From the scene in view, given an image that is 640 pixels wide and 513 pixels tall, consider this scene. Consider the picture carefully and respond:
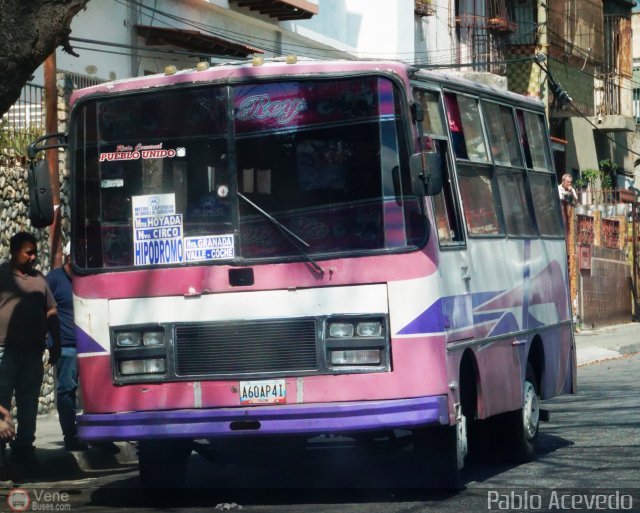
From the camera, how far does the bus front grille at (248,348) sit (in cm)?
923

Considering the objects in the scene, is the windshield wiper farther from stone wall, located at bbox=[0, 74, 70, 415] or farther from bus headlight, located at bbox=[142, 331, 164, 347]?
stone wall, located at bbox=[0, 74, 70, 415]

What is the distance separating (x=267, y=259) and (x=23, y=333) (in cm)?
291

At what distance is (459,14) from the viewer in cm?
3362

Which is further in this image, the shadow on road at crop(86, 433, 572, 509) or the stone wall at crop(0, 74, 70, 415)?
the stone wall at crop(0, 74, 70, 415)

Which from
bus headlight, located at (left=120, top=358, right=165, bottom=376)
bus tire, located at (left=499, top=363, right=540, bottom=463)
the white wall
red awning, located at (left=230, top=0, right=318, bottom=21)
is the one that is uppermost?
the white wall

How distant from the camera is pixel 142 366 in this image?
9539 mm

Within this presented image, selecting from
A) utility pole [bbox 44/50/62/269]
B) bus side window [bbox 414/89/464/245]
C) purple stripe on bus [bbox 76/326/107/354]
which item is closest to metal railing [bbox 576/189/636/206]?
utility pole [bbox 44/50/62/269]

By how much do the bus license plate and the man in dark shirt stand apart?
3404mm

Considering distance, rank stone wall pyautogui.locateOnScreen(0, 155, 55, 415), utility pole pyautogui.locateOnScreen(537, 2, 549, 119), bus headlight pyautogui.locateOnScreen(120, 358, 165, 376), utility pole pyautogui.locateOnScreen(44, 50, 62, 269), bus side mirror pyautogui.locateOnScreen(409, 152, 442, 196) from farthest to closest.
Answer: utility pole pyautogui.locateOnScreen(537, 2, 549, 119)
utility pole pyautogui.locateOnScreen(44, 50, 62, 269)
stone wall pyautogui.locateOnScreen(0, 155, 55, 415)
bus headlight pyautogui.locateOnScreen(120, 358, 165, 376)
bus side mirror pyautogui.locateOnScreen(409, 152, 442, 196)

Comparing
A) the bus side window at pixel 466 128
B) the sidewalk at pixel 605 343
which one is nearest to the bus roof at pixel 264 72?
the bus side window at pixel 466 128

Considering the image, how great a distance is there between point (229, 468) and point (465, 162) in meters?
3.22

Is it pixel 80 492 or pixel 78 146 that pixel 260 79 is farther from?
pixel 80 492

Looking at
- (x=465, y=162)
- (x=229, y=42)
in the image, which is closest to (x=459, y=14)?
(x=229, y=42)

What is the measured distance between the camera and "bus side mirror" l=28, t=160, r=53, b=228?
9664mm
